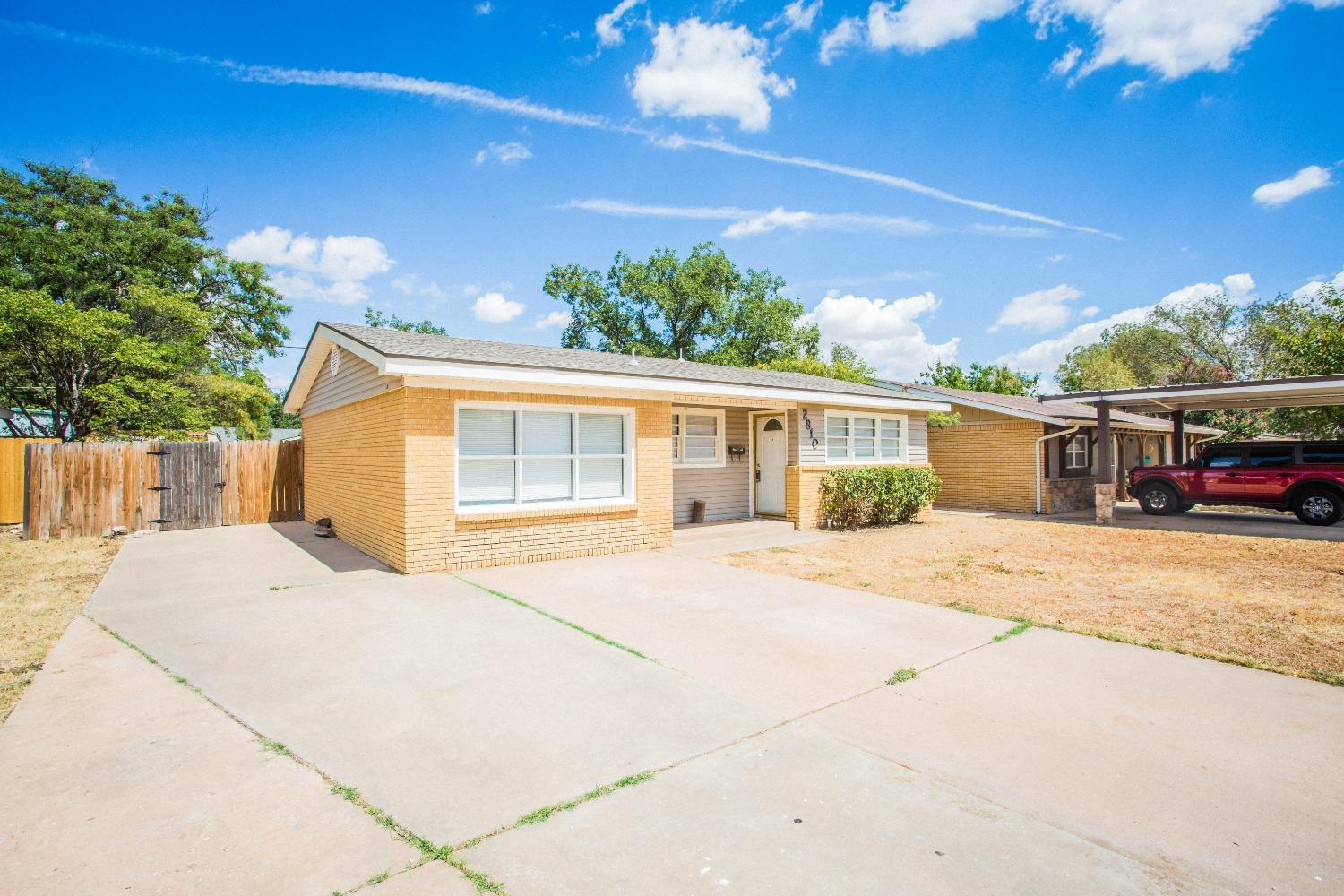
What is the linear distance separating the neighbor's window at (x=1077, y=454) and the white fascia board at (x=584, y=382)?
8.98 metres

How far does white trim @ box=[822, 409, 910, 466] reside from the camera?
14.1 metres

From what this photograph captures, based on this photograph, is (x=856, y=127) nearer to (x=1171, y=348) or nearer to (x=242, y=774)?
(x=242, y=774)

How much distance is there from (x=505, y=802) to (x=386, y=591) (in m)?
5.10

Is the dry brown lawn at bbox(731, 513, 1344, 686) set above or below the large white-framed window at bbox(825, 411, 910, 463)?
below

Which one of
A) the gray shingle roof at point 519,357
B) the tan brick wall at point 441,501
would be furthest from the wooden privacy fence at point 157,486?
the gray shingle roof at point 519,357

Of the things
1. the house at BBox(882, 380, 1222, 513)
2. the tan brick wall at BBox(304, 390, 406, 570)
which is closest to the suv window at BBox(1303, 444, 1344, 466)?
the house at BBox(882, 380, 1222, 513)

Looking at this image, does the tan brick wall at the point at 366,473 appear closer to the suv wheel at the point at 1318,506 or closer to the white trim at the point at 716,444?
the white trim at the point at 716,444

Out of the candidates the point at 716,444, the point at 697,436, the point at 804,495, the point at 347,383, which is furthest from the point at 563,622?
the point at 716,444

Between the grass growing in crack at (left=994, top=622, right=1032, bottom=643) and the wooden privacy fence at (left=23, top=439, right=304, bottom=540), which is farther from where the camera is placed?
the wooden privacy fence at (left=23, top=439, right=304, bottom=540)

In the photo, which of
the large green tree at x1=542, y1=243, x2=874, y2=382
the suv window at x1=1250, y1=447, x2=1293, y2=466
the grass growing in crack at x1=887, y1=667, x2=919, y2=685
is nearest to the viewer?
the grass growing in crack at x1=887, y1=667, x2=919, y2=685

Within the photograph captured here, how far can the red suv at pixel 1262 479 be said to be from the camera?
14094 millimetres

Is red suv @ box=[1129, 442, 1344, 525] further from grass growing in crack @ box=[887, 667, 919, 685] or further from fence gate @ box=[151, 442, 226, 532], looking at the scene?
fence gate @ box=[151, 442, 226, 532]

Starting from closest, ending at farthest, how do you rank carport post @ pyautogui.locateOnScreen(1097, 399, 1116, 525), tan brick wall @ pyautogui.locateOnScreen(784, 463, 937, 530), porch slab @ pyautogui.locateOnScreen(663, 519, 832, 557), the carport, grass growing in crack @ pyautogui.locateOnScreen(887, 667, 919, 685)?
grass growing in crack @ pyautogui.locateOnScreen(887, 667, 919, 685) < porch slab @ pyautogui.locateOnScreen(663, 519, 832, 557) < the carport < tan brick wall @ pyautogui.locateOnScreen(784, 463, 937, 530) < carport post @ pyautogui.locateOnScreen(1097, 399, 1116, 525)

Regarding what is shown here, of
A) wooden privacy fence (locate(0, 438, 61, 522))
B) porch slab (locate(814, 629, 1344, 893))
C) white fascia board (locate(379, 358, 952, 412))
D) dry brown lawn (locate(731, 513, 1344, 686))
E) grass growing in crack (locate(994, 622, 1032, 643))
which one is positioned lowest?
dry brown lawn (locate(731, 513, 1344, 686))
